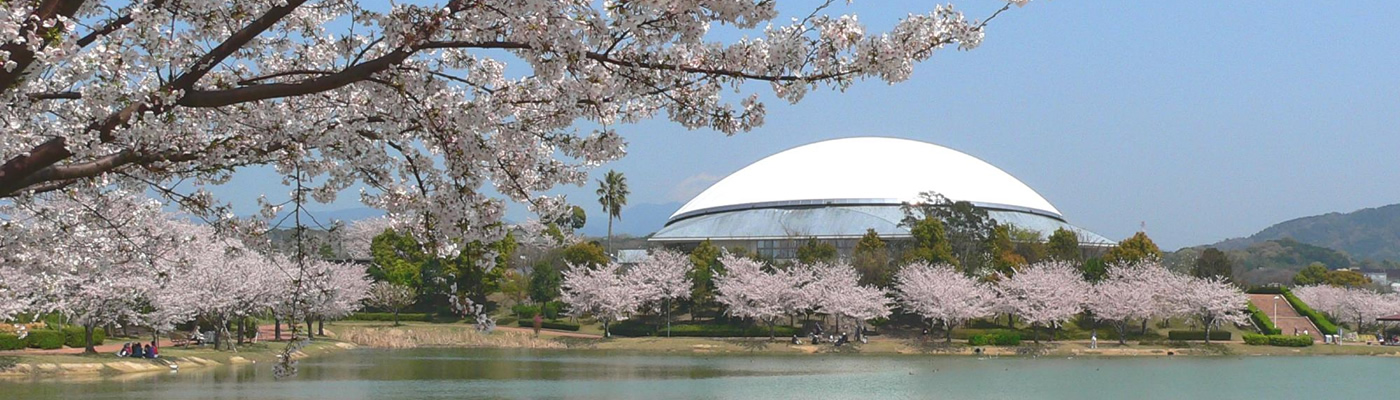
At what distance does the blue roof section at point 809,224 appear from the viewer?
65250mm

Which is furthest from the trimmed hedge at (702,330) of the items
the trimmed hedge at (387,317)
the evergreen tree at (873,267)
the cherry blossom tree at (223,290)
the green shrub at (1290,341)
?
the green shrub at (1290,341)

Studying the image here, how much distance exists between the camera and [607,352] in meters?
40.2

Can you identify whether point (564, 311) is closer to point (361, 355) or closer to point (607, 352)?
point (607, 352)

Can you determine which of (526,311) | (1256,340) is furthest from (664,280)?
(1256,340)

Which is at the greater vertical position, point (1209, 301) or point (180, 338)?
point (1209, 301)

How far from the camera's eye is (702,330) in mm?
44375

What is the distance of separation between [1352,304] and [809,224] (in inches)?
1034

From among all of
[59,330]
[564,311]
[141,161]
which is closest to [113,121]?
[141,161]

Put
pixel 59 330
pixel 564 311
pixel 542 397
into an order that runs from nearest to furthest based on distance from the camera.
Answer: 1. pixel 542 397
2. pixel 59 330
3. pixel 564 311

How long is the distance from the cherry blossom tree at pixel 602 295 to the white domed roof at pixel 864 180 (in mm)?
26207

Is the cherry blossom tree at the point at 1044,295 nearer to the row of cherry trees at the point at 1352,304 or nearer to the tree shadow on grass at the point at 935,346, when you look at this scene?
the tree shadow on grass at the point at 935,346

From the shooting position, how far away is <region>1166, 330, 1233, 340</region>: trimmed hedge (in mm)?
43531

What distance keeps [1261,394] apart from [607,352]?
2078 centimetres

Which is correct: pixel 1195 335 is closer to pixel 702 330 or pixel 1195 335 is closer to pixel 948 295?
pixel 948 295
